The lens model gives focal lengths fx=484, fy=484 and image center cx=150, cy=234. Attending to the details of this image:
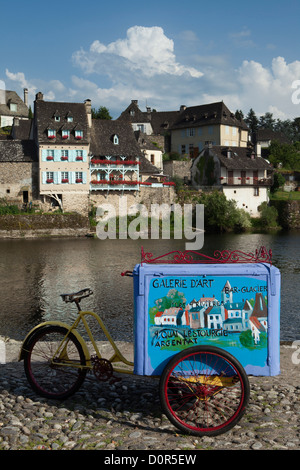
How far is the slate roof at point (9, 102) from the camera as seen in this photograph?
290 feet

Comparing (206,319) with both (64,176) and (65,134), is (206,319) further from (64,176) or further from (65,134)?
(65,134)

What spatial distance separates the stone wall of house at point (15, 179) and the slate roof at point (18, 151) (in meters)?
0.46

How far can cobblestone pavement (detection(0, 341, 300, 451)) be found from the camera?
5.69m

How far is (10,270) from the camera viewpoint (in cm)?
2828

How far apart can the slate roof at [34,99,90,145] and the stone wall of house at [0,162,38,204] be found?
13.0 feet

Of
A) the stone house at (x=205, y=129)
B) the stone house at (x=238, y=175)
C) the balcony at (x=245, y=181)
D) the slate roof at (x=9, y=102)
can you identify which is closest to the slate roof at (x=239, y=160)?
the stone house at (x=238, y=175)

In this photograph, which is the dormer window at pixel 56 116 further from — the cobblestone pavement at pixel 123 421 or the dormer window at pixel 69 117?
the cobblestone pavement at pixel 123 421

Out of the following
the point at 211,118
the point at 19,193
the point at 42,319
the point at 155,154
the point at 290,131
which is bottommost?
the point at 42,319

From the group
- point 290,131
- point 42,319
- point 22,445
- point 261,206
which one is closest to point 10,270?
point 42,319

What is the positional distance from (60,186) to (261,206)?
27.5 m

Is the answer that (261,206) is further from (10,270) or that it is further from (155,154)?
(10,270)

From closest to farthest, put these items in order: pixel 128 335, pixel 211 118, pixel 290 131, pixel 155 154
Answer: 1. pixel 128 335
2. pixel 155 154
3. pixel 211 118
4. pixel 290 131

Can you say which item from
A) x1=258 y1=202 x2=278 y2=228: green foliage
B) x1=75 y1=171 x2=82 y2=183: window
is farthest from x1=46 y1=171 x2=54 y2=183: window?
x1=258 y1=202 x2=278 y2=228: green foliage

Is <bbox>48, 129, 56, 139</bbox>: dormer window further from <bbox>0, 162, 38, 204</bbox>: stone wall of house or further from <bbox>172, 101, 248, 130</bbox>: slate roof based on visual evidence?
<bbox>172, 101, 248, 130</bbox>: slate roof
